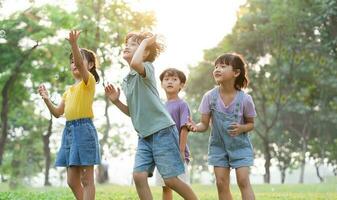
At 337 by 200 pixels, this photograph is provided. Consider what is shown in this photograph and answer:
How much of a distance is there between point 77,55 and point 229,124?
1.51 m

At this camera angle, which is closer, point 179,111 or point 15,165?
point 179,111

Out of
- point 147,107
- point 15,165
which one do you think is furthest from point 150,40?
point 15,165

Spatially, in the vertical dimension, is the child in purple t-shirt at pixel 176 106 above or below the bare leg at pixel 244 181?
above

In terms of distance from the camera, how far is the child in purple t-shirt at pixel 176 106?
641 centimetres

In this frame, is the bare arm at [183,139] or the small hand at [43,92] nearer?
the small hand at [43,92]

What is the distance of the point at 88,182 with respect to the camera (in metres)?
5.80

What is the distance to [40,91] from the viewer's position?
603cm

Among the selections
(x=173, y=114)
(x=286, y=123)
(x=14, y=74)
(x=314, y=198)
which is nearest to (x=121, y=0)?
(x=14, y=74)

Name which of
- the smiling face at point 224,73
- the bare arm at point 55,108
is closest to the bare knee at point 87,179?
the bare arm at point 55,108

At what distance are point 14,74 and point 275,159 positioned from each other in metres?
21.6

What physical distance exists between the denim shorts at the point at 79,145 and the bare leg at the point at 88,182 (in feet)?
0.32

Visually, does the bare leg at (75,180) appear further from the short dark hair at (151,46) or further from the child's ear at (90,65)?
the short dark hair at (151,46)

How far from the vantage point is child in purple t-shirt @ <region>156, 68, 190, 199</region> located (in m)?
6.41

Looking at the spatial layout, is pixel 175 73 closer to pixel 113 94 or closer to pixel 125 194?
pixel 113 94
